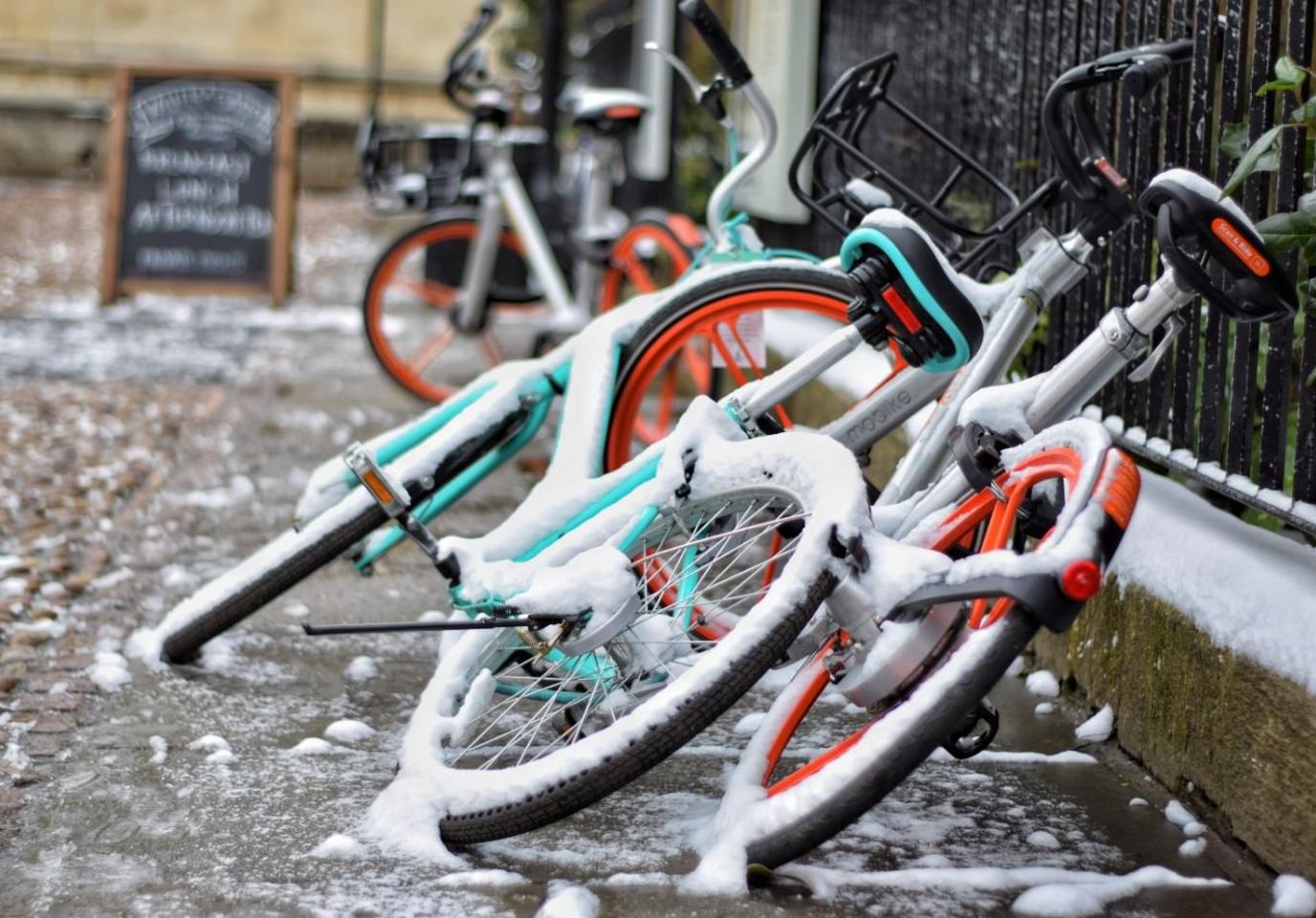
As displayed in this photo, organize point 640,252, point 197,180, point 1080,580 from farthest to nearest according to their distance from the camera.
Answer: point 197,180, point 640,252, point 1080,580

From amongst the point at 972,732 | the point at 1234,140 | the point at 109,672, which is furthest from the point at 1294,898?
the point at 109,672

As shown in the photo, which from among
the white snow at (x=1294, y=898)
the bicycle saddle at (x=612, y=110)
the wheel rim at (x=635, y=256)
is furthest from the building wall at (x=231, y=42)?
the white snow at (x=1294, y=898)

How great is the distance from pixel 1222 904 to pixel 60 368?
6.16 m

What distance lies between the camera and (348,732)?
312 centimetres

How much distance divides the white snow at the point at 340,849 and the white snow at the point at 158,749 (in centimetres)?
53

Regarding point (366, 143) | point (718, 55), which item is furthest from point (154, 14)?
point (718, 55)

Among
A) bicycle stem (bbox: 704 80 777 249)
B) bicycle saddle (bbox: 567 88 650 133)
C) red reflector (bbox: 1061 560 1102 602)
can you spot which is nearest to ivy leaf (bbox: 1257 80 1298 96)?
red reflector (bbox: 1061 560 1102 602)

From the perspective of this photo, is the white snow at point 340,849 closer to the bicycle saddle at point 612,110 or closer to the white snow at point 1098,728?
the white snow at point 1098,728

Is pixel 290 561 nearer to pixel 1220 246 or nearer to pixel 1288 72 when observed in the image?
pixel 1220 246

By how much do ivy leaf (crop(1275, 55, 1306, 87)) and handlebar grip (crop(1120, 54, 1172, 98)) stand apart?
197 millimetres

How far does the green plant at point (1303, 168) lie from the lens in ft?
8.60

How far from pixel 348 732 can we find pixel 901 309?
1286 millimetres

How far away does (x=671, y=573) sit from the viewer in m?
2.76

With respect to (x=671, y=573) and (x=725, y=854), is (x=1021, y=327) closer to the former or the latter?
(x=671, y=573)
